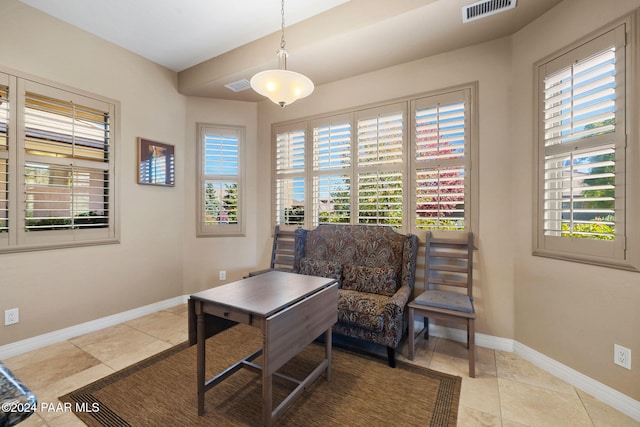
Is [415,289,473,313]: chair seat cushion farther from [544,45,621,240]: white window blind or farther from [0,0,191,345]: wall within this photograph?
[0,0,191,345]: wall

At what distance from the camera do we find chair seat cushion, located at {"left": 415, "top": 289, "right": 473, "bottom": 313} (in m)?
2.15

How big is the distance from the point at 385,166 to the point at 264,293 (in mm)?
1899

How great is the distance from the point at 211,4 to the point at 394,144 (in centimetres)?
208

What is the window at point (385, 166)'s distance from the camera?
8.66 ft

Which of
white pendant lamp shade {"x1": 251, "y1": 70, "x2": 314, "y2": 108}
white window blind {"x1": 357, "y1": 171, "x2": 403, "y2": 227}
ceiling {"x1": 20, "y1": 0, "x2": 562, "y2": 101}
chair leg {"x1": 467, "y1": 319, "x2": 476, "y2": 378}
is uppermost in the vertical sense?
ceiling {"x1": 20, "y1": 0, "x2": 562, "y2": 101}

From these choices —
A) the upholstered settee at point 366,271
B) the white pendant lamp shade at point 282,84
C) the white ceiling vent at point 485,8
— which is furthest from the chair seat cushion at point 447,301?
the white ceiling vent at point 485,8

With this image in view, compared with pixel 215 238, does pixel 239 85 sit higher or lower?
higher

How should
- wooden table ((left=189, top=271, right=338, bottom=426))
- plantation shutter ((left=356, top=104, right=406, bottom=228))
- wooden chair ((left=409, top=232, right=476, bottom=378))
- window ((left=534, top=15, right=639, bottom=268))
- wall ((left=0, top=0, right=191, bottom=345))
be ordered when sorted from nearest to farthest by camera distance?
wooden table ((left=189, top=271, right=338, bottom=426)), window ((left=534, top=15, right=639, bottom=268)), wooden chair ((left=409, top=232, right=476, bottom=378)), wall ((left=0, top=0, right=191, bottom=345)), plantation shutter ((left=356, top=104, right=406, bottom=228))

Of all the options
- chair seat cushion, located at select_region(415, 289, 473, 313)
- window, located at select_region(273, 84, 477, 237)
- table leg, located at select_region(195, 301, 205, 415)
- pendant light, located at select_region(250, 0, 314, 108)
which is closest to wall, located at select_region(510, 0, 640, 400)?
window, located at select_region(273, 84, 477, 237)

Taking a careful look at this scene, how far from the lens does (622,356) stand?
174 centimetres

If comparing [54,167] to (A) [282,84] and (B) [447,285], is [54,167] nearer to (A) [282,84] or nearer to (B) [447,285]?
(A) [282,84]

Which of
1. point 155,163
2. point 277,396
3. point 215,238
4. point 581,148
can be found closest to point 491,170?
point 581,148

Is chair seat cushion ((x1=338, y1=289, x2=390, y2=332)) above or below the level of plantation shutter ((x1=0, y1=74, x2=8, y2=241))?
below

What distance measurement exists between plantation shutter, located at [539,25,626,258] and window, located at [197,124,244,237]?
325 centimetres
